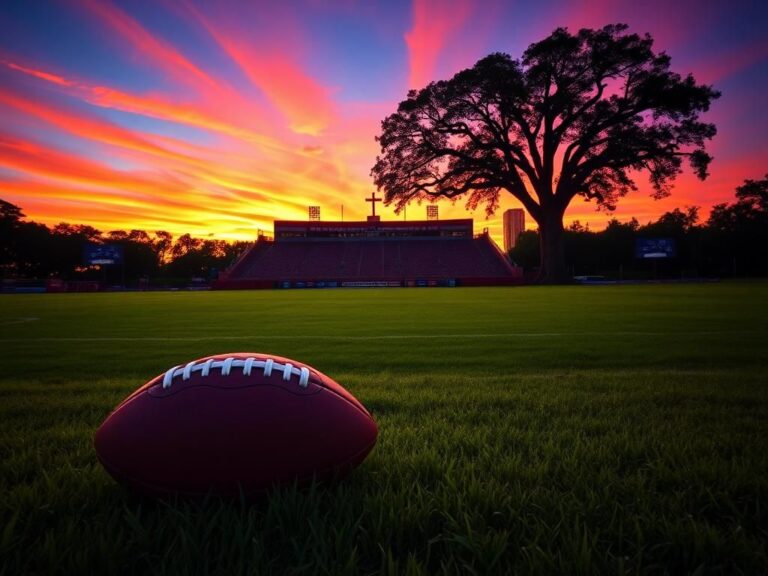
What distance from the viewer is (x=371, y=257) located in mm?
49688

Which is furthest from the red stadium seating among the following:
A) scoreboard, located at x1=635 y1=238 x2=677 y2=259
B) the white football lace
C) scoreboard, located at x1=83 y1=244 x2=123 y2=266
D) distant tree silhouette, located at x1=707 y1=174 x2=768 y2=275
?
the white football lace

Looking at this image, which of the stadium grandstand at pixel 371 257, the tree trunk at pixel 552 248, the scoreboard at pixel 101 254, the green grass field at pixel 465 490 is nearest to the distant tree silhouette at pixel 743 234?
the stadium grandstand at pixel 371 257

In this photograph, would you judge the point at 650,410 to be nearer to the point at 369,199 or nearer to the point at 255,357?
the point at 255,357

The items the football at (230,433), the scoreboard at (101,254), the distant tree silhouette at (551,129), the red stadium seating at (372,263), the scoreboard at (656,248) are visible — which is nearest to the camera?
the football at (230,433)

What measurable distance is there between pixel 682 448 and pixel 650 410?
2.56 feet

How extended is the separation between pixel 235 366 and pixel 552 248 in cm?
3346

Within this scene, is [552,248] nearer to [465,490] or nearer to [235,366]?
[465,490]

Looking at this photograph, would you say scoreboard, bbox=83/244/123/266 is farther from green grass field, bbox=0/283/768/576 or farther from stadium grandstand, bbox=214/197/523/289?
green grass field, bbox=0/283/768/576

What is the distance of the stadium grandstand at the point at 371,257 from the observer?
139 feet

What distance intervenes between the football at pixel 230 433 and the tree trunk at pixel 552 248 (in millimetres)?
32947

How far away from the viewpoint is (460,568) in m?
1.23

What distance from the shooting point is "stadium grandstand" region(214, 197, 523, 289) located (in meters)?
42.4

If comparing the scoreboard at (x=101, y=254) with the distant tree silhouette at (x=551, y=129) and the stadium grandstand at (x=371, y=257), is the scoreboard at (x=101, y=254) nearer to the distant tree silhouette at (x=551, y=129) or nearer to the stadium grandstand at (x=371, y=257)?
the stadium grandstand at (x=371, y=257)

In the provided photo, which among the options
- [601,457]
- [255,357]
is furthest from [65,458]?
[601,457]
